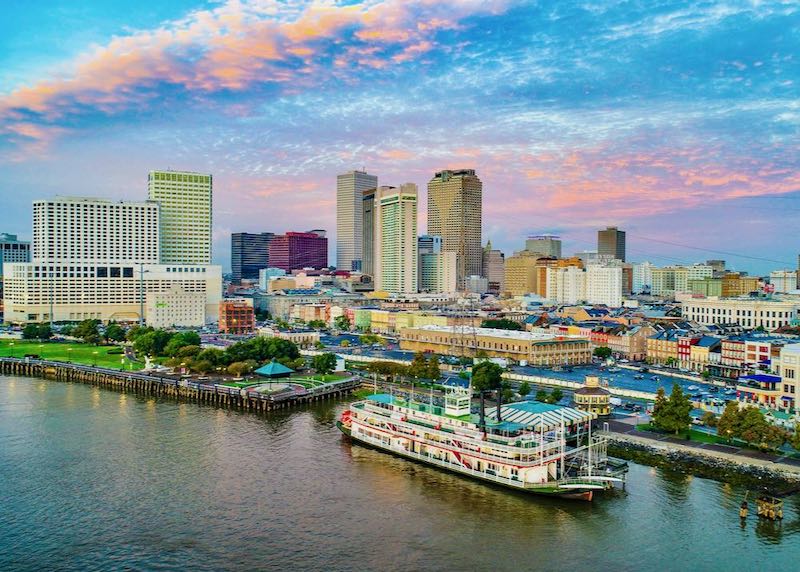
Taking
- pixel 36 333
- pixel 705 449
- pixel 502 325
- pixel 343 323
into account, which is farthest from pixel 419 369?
pixel 36 333

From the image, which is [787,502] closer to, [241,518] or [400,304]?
[241,518]

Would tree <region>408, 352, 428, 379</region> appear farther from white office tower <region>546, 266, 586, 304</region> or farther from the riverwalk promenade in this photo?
white office tower <region>546, 266, 586, 304</region>

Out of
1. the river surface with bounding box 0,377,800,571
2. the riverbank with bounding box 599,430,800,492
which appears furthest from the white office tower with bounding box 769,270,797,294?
the river surface with bounding box 0,377,800,571

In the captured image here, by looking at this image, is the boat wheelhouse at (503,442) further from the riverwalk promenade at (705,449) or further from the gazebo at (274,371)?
the gazebo at (274,371)

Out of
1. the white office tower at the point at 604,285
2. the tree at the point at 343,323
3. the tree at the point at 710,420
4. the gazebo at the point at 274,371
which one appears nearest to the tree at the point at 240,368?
the gazebo at the point at 274,371

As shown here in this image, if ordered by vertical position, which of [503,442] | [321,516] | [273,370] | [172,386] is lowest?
[321,516]

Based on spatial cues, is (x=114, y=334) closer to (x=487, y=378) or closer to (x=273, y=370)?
(x=273, y=370)
